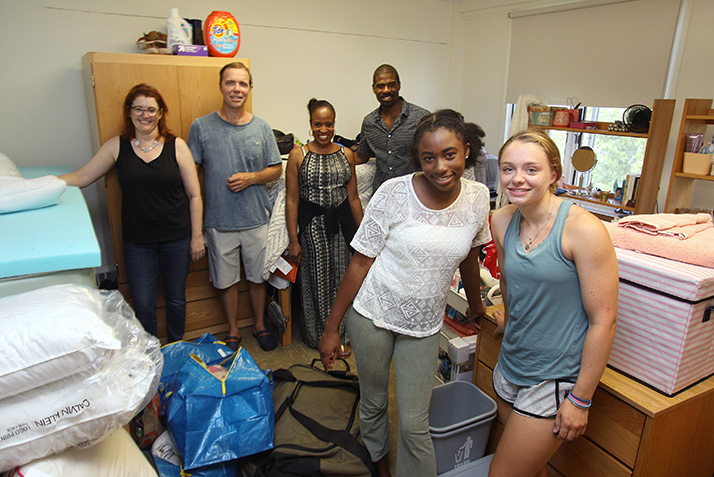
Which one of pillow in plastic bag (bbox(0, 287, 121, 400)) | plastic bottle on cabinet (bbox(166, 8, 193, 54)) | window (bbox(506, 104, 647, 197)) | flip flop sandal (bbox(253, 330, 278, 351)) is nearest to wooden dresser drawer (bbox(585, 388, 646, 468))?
pillow in plastic bag (bbox(0, 287, 121, 400))

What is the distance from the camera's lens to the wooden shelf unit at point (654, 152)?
3105mm

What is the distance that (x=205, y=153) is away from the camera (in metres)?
2.66

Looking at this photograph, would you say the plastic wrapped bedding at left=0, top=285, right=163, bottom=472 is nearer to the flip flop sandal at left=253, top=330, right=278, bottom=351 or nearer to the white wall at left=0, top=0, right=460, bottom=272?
the flip flop sandal at left=253, top=330, right=278, bottom=351

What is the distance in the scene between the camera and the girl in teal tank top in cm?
123

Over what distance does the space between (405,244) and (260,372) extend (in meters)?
0.81

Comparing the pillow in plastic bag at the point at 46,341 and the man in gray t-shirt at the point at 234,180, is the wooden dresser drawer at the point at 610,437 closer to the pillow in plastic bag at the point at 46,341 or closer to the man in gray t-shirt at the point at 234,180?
the pillow in plastic bag at the point at 46,341

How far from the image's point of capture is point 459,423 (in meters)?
1.70

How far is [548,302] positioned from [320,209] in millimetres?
1674

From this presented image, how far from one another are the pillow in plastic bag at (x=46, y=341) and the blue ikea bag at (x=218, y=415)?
81cm

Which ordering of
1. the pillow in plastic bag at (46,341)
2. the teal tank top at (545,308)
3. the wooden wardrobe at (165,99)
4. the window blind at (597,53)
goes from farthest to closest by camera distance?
the window blind at (597,53), the wooden wardrobe at (165,99), the teal tank top at (545,308), the pillow in plastic bag at (46,341)

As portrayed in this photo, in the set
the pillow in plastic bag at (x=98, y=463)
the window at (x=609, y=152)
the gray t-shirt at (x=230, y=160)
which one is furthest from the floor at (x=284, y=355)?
the window at (x=609, y=152)

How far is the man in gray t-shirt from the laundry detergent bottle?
33 centimetres

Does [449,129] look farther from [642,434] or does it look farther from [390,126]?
[390,126]

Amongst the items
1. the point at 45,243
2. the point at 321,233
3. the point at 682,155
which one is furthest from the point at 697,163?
the point at 45,243
